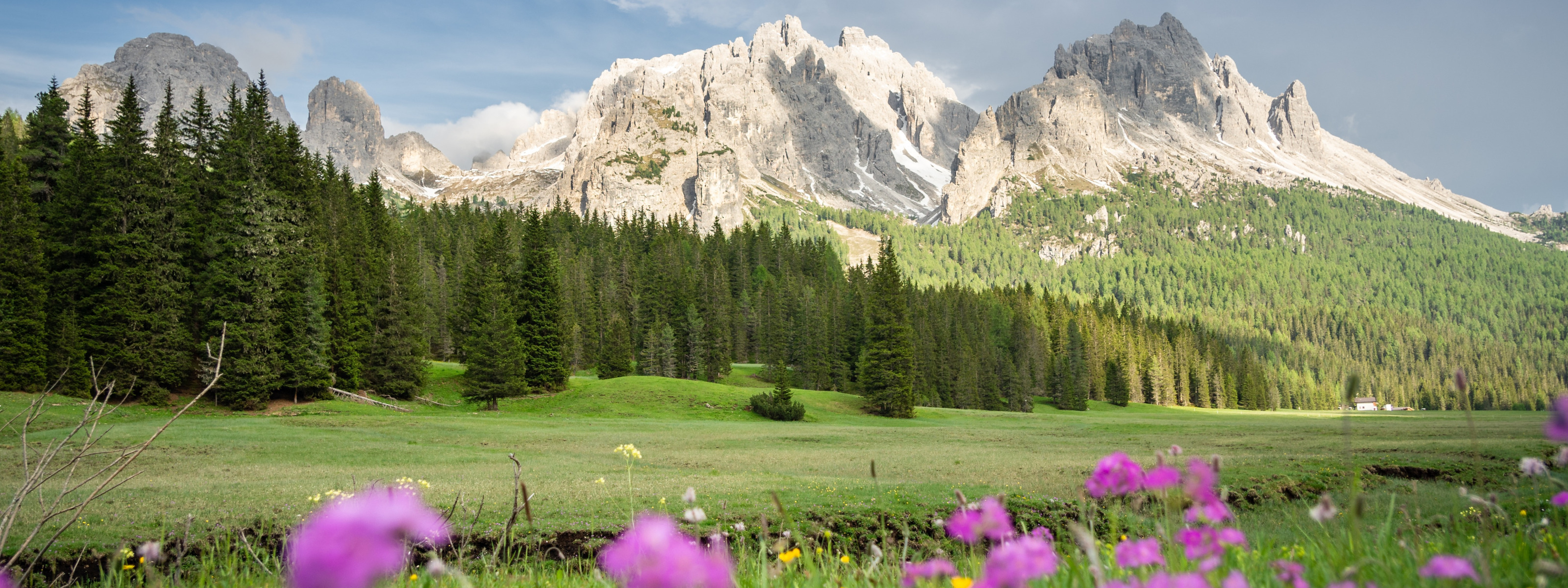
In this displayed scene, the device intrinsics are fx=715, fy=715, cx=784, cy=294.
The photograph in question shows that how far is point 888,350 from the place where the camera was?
5134cm

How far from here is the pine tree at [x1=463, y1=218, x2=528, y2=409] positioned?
41.4m

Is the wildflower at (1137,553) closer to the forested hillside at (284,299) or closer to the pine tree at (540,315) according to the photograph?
the forested hillside at (284,299)

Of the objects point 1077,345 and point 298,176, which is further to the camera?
point 1077,345

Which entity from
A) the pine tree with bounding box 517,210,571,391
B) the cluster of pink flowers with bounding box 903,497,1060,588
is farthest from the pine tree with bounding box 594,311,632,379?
the cluster of pink flowers with bounding box 903,497,1060,588

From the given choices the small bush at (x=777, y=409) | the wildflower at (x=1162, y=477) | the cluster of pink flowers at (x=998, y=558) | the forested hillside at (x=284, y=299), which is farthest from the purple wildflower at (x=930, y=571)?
the small bush at (x=777, y=409)

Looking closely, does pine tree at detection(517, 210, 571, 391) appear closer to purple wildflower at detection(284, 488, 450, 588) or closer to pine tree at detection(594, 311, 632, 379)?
pine tree at detection(594, 311, 632, 379)

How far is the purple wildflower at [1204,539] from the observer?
7.98 ft

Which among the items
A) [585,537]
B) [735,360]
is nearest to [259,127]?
[585,537]

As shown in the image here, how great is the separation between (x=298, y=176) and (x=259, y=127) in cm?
367

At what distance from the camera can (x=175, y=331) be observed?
32.6 meters

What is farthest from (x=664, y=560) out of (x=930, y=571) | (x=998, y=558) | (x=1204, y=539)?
(x=1204, y=539)

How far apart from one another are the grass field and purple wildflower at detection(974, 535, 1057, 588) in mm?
3495

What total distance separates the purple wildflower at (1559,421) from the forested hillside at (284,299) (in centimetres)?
1520

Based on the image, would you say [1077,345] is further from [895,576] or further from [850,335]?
[895,576]
